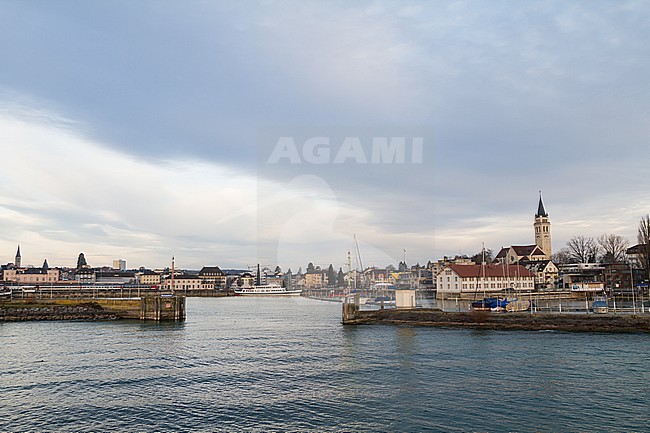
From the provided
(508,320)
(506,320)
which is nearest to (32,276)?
(506,320)

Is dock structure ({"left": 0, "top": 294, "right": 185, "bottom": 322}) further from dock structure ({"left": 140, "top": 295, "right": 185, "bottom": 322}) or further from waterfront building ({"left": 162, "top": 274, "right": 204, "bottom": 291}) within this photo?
waterfront building ({"left": 162, "top": 274, "right": 204, "bottom": 291})

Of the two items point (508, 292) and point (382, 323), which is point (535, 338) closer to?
point (382, 323)

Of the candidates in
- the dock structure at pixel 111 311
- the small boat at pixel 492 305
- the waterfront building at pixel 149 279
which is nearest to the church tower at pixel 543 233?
the small boat at pixel 492 305

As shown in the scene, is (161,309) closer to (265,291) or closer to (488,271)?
(488,271)

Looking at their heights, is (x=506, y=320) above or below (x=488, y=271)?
below

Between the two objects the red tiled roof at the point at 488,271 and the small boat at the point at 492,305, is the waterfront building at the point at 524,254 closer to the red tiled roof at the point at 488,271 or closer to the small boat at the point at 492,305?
the red tiled roof at the point at 488,271

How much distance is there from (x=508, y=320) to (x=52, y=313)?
55335 millimetres

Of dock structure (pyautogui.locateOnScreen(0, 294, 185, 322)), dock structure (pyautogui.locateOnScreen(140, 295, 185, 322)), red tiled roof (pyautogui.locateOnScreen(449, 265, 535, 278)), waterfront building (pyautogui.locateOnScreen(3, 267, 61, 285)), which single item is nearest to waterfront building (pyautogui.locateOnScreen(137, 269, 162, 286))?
waterfront building (pyautogui.locateOnScreen(3, 267, 61, 285))

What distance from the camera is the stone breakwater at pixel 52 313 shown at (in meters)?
61.3

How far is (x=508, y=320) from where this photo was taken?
1769 inches

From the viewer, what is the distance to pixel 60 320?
61.9 metres

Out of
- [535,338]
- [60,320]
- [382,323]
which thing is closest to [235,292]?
[60,320]

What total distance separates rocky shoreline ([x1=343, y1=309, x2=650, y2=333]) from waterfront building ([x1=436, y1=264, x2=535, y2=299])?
46.6 metres

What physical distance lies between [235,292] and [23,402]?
157576 mm
